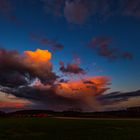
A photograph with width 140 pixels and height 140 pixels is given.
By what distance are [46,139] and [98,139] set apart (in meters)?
7.56

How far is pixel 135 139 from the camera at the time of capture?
3719cm

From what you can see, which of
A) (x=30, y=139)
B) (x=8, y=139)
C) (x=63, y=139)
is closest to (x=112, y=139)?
(x=63, y=139)

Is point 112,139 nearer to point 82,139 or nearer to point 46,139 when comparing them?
point 82,139

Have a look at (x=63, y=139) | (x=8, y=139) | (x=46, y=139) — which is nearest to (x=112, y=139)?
(x=63, y=139)

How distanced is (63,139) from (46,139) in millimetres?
2490

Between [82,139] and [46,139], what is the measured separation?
5.29 metres

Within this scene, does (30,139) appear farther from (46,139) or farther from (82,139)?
(82,139)

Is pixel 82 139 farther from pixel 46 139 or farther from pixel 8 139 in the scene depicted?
pixel 8 139

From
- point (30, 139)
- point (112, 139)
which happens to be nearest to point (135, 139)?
point (112, 139)

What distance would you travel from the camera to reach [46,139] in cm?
3791

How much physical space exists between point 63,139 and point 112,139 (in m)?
7.17

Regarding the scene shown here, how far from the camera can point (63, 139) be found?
37781 millimetres

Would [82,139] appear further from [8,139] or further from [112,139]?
[8,139]

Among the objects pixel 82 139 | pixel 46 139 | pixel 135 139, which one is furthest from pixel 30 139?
pixel 135 139
